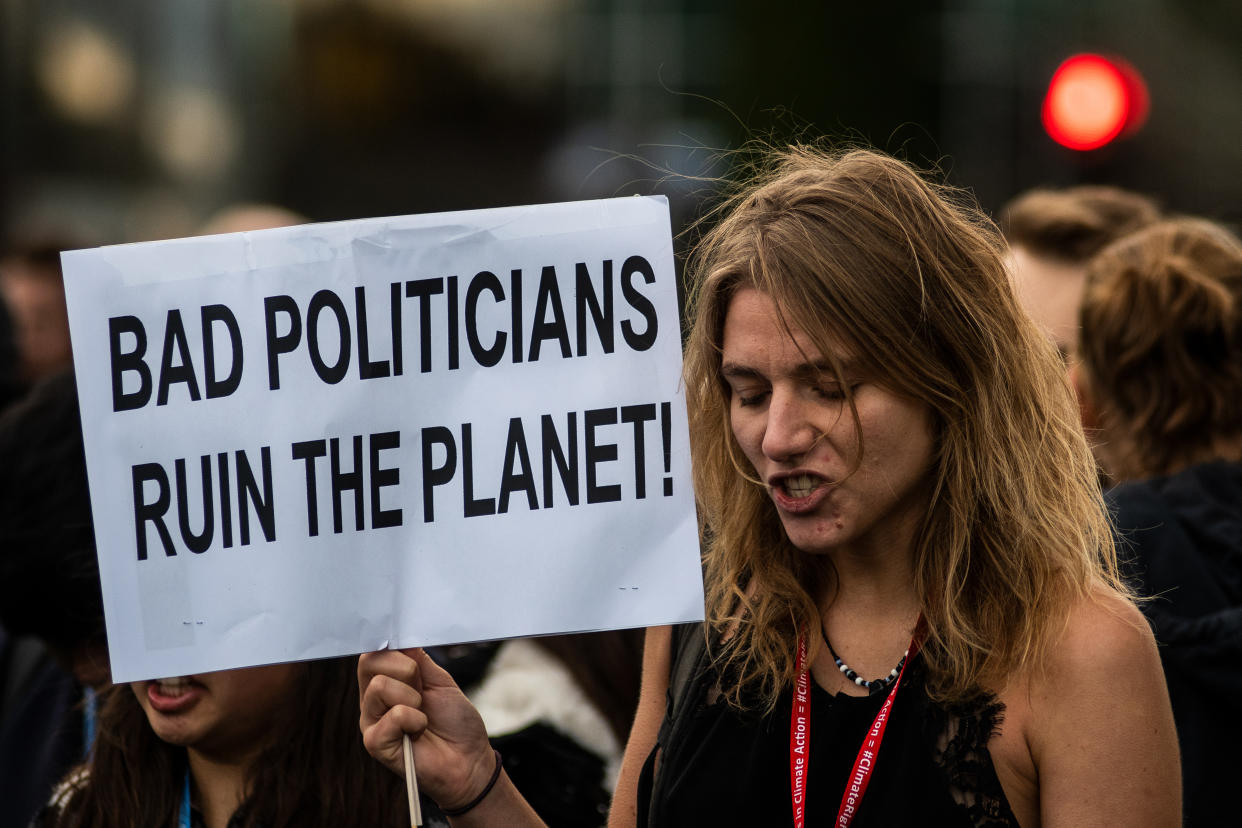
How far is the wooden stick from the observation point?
2.02 m

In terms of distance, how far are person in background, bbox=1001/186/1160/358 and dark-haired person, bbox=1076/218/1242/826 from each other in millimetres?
563

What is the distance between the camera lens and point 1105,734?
1.93 m

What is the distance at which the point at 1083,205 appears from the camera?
3.92 meters

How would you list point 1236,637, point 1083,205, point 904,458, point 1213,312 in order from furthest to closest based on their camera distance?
1. point 1083,205
2. point 1213,312
3. point 1236,637
4. point 904,458

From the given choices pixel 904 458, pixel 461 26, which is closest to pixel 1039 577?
pixel 904 458

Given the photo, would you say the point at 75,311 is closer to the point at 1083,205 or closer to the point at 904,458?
the point at 904,458

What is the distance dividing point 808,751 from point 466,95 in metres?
16.3

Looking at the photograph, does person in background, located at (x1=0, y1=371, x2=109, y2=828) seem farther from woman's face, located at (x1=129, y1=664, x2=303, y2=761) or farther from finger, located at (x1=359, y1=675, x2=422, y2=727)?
finger, located at (x1=359, y1=675, x2=422, y2=727)

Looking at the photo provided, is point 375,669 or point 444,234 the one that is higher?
point 444,234

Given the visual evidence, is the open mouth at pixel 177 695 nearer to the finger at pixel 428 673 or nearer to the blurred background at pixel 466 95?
the finger at pixel 428 673

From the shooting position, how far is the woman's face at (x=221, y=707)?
248 centimetres

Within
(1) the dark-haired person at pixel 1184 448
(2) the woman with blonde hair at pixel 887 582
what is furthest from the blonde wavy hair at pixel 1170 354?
(2) the woman with blonde hair at pixel 887 582

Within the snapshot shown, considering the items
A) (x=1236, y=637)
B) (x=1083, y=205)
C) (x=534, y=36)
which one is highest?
(x=534, y=36)

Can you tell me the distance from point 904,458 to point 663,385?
378mm
